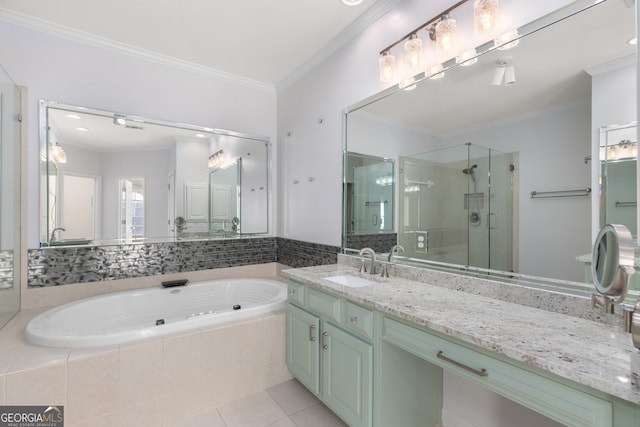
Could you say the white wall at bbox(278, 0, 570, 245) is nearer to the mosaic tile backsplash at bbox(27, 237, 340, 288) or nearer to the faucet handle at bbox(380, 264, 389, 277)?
the mosaic tile backsplash at bbox(27, 237, 340, 288)

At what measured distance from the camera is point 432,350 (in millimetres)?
1173

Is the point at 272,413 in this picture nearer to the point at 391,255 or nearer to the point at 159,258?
the point at 391,255

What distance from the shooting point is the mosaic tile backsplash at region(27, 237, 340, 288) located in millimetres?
2301

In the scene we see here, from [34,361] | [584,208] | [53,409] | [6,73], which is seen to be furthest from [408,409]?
A: [6,73]

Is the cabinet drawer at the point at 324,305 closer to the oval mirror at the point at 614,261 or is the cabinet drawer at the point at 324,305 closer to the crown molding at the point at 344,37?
the oval mirror at the point at 614,261

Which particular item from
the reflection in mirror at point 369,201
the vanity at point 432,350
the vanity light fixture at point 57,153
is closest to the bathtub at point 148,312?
the vanity at point 432,350

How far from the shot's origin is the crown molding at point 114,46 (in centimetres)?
218

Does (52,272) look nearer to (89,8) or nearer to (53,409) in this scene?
(53,409)

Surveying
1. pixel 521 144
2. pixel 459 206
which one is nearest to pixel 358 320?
pixel 459 206

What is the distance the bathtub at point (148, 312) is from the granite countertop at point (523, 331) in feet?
3.36

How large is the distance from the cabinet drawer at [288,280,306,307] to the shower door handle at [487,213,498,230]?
1174 millimetres

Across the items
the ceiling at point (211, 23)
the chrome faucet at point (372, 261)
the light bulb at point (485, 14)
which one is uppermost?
the ceiling at point (211, 23)

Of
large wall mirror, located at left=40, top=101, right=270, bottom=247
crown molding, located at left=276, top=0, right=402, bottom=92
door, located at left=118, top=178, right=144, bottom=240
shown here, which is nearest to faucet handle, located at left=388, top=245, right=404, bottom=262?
crown molding, located at left=276, top=0, right=402, bottom=92

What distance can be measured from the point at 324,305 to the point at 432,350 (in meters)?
0.72
